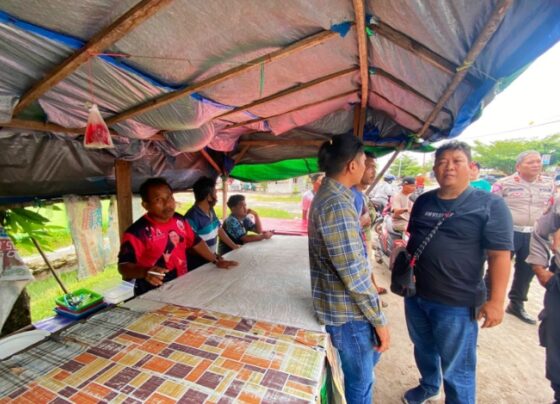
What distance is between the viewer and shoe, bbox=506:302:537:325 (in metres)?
3.10

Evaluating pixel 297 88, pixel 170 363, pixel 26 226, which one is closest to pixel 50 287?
pixel 26 226

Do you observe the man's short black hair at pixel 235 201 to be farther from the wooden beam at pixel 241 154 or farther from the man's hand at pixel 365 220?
the man's hand at pixel 365 220

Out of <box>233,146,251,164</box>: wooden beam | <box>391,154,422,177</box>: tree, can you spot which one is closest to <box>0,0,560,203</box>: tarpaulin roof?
<box>233,146,251,164</box>: wooden beam

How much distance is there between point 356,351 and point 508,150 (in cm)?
2531

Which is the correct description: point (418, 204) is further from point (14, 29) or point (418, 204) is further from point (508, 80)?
point (14, 29)

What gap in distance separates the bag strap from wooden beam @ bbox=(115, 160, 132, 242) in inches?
118

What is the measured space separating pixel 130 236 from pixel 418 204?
2098 mm

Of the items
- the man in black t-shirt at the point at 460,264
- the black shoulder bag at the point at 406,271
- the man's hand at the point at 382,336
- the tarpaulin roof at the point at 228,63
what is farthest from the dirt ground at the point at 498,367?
the tarpaulin roof at the point at 228,63

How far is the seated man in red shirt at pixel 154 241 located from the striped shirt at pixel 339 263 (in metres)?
1.03

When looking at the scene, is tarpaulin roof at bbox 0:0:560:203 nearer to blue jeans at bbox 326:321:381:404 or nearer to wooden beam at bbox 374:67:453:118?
wooden beam at bbox 374:67:453:118

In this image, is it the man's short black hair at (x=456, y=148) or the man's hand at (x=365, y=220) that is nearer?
the man's short black hair at (x=456, y=148)

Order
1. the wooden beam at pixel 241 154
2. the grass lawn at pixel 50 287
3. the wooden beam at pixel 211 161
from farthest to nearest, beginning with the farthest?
1. the wooden beam at pixel 241 154
2. the wooden beam at pixel 211 161
3. the grass lawn at pixel 50 287

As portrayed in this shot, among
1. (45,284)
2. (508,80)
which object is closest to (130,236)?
(508,80)

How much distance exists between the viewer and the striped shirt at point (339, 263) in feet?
3.67
